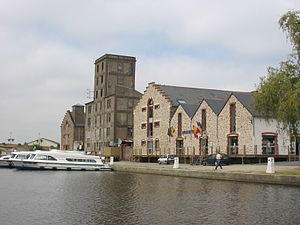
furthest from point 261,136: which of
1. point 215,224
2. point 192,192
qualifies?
point 215,224

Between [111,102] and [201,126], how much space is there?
1243 inches

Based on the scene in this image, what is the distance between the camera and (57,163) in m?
47.8

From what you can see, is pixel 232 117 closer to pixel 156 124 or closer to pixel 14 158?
pixel 156 124

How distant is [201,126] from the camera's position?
4741 cm

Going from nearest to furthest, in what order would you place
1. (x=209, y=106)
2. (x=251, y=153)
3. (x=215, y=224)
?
1. (x=215, y=224)
2. (x=251, y=153)
3. (x=209, y=106)

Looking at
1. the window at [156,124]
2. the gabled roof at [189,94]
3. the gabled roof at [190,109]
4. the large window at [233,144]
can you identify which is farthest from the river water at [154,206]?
the window at [156,124]

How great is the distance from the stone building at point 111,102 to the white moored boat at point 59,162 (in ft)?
76.1

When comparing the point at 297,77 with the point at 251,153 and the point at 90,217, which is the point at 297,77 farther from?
the point at 90,217

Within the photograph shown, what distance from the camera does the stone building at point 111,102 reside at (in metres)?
74.9

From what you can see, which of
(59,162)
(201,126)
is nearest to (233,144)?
(201,126)

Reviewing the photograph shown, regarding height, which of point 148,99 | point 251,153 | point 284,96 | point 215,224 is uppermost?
point 148,99

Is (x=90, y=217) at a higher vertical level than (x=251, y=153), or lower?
lower

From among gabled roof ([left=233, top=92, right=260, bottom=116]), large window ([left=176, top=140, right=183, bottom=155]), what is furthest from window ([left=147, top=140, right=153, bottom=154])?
gabled roof ([left=233, top=92, right=260, bottom=116])

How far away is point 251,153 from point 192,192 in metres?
22.0
